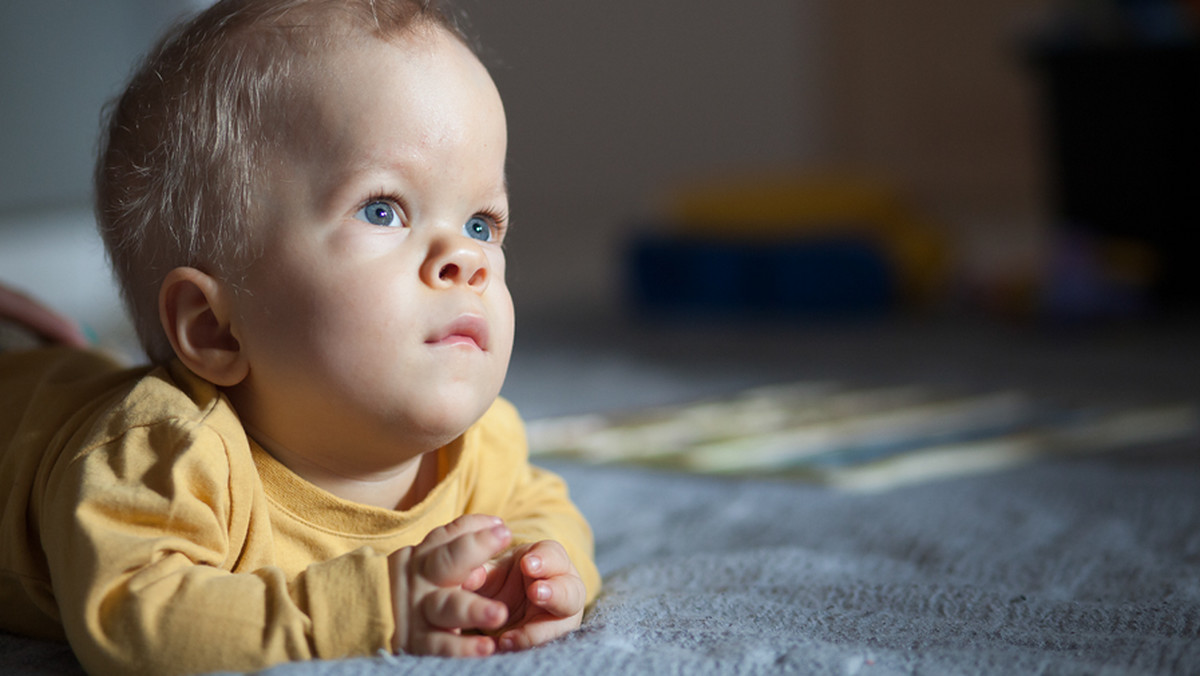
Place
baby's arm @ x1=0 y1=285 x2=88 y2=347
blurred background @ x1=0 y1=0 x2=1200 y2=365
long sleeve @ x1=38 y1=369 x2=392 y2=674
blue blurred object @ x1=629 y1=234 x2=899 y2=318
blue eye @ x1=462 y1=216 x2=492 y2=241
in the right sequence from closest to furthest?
long sleeve @ x1=38 y1=369 x2=392 y2=674 → blue eye @ x1=462 y1=216 x2=492 y2=241 → baby's arm @ x1=0 y1=285 x2=88 y2=347 → blurred background @ x1=0 y1=0 x2=1200 y2=365 → blue blurred object @ x1=629 y1=234 x2=899 y2=318

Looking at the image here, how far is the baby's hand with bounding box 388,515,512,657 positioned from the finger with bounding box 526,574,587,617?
3 cm

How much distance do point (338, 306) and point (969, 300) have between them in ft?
5.89

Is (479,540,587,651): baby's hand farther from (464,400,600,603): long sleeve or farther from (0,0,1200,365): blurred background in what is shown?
(0,0,1200,365): blurred background

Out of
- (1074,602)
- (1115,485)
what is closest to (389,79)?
(1074,602)

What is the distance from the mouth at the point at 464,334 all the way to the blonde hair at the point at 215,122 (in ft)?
0.34

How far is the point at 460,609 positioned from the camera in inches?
22.3

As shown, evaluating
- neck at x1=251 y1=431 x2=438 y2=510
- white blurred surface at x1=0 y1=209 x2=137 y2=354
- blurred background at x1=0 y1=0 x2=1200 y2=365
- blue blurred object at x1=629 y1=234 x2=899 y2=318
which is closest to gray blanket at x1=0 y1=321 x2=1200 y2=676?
neck at x1=251 y1=431 x2=438 y2=510

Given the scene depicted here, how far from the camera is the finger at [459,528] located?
569 mm

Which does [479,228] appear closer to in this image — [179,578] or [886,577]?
[179,578]

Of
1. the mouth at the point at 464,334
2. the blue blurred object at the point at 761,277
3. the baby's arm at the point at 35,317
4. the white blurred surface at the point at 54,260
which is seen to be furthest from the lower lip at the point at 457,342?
the white blurred surface at the point at 54,260

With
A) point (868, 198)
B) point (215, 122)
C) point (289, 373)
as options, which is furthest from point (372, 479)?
point (868, 198)

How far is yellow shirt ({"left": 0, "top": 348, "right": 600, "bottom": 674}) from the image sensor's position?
0.55 metres

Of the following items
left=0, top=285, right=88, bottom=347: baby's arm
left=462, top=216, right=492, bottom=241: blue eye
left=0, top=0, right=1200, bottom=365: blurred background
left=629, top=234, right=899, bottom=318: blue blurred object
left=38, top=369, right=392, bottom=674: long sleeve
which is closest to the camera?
left=38, top=369, right=392, bottom=674: long sleeve

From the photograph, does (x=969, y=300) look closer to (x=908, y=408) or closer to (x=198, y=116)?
(x=908, y=408)
